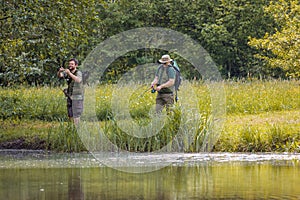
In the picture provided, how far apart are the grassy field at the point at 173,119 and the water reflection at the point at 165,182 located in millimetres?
1904

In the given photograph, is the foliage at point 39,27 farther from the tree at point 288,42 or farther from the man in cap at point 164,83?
the tree at point 288,42

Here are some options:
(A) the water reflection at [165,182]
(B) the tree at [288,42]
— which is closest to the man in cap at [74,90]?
(A) the water reflection at [165,182]

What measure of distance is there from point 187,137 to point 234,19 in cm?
2552

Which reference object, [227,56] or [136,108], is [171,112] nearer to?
[136,108]

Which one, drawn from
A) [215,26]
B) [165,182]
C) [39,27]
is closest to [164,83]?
[39,27]

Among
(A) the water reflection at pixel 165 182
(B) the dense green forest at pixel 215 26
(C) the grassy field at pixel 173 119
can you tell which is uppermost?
(B) the dense green forest at pixel 215 26

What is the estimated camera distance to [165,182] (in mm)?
9531

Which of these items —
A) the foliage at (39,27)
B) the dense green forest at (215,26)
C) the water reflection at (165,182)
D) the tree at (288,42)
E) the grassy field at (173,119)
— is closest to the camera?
the water reflection at (165,182)

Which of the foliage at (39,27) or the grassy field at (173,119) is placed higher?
the foliage at (39,27)

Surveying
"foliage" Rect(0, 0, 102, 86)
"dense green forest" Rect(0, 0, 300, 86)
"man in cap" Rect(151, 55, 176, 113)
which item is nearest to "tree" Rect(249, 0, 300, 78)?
"dense green forest" Rect(0, 0, 300, 86)

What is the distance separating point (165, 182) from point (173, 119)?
445 centimetres

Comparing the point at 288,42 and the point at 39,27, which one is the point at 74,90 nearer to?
the point at 39,27

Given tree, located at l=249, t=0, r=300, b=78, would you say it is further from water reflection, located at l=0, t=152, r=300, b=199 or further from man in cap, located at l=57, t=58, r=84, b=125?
water reflection, located at l=0, t=152, r=300, b=199

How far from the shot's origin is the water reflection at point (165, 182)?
327 inches
